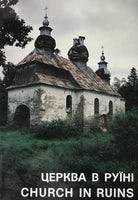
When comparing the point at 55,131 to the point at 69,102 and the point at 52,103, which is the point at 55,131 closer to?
the point at 52,103

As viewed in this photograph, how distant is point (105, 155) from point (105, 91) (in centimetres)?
1454

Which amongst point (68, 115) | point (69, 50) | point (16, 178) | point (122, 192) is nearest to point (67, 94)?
point (68, 115)

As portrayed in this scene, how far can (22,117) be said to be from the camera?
67.7 ft

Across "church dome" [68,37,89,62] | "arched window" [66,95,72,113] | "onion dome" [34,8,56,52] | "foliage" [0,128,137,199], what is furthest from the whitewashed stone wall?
"foliage" [0,128,137,199]

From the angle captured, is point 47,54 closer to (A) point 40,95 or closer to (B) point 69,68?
(B) point 69,68

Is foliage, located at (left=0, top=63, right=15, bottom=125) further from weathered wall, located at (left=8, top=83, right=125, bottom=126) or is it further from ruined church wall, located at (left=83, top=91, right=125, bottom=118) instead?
ruined church wall, located at (left=83, top=91, right=125, bottom=118)

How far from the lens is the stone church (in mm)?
18469

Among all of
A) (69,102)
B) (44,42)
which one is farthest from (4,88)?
(69,102)

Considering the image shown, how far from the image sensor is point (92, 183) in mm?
6652

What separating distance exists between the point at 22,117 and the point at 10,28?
11843 mm

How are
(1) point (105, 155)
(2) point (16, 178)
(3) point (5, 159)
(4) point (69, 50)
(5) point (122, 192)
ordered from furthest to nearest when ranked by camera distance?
(4) point (69, 50) < (1) point (105, 155) < (3) point (5, 159) < (2) point (16, 178) < (5) point (122, 192)

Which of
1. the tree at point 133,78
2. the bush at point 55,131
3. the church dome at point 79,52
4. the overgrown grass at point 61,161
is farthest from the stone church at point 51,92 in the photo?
the tree at point 133,78

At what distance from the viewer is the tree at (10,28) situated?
9.32 m

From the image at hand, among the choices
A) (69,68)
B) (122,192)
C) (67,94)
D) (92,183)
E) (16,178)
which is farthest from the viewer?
(69,68)
